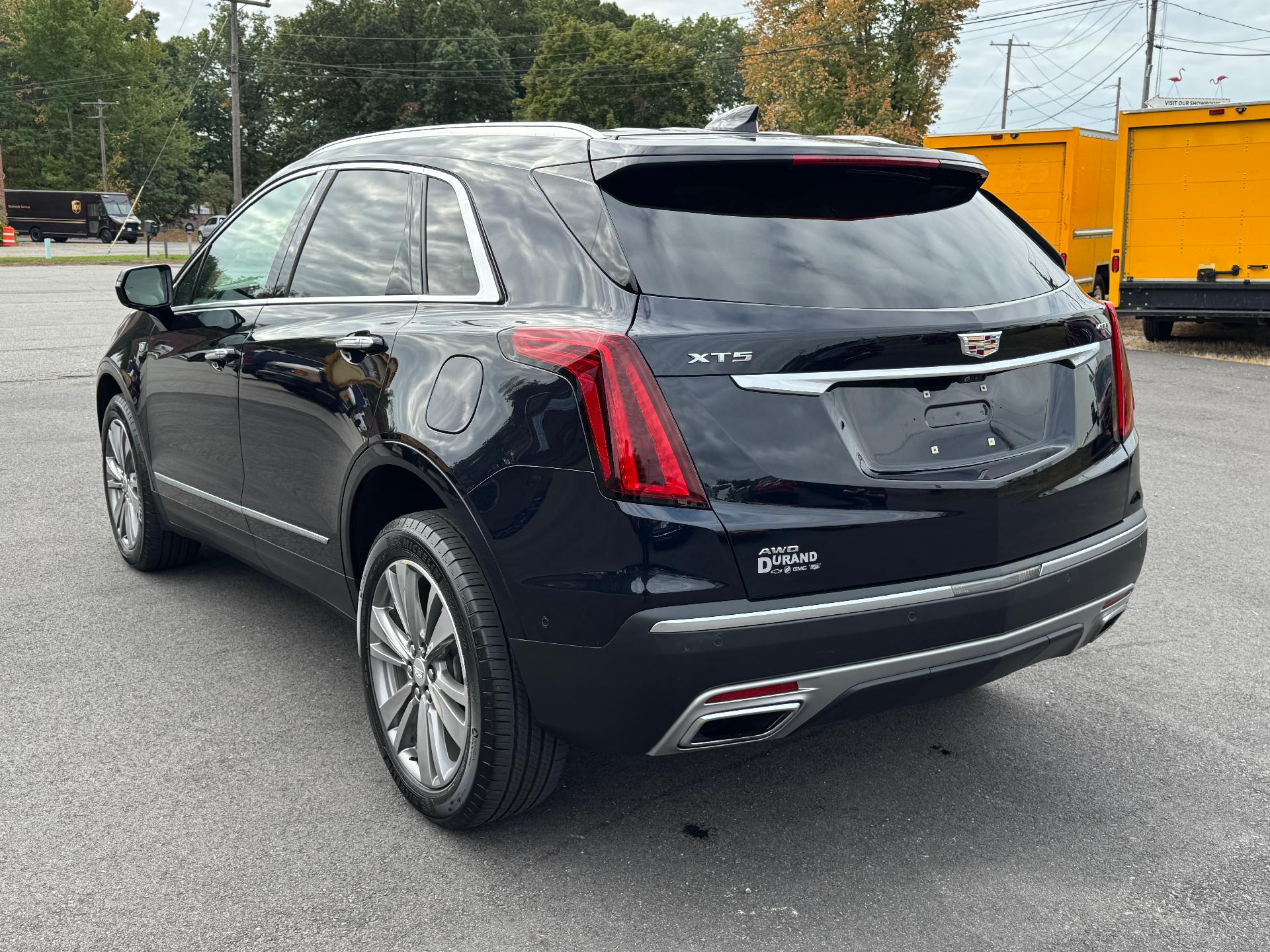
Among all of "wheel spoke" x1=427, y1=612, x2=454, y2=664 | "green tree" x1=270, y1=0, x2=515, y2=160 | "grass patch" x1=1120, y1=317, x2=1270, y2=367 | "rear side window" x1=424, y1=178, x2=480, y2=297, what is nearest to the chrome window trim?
"rear side window" x1=424, y1=178, x2=480, y2=297

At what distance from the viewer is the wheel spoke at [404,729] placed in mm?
3335

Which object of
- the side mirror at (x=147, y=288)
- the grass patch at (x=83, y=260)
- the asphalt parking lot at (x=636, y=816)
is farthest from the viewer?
the grass patch at (x=83, y=260)

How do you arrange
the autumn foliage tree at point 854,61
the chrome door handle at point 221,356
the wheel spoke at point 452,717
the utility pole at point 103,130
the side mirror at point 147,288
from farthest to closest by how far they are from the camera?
the utility pole at point 103,130 → the autumn foliage tree at point 854,61 → the side mirror at point 147,288 → the chrome door handle at point 221,356 → the wheel spoke at point 452,717

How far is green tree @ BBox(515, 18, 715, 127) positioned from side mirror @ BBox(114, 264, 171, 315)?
229 ft

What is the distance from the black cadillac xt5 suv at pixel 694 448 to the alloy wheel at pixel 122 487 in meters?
2.12

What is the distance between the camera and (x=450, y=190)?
346cm

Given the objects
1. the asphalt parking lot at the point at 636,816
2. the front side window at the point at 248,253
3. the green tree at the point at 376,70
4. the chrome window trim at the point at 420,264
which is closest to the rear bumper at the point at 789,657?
the asphalt parking lot at the point at 636,816

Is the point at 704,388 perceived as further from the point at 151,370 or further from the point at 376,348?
the point at 151,370

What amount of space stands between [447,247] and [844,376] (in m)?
1.27

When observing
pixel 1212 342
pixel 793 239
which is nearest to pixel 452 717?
pixel 793 239

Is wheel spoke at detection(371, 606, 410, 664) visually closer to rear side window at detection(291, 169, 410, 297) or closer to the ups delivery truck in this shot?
rear side window at detection(291, 169, 410, 297)

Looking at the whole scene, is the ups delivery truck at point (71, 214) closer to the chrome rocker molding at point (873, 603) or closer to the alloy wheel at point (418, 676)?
the alloy wheel at point (418, 676)

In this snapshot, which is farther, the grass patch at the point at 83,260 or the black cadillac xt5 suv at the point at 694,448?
the grass patch at the point at 83,260

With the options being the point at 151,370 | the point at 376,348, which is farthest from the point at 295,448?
the point at 151,370
